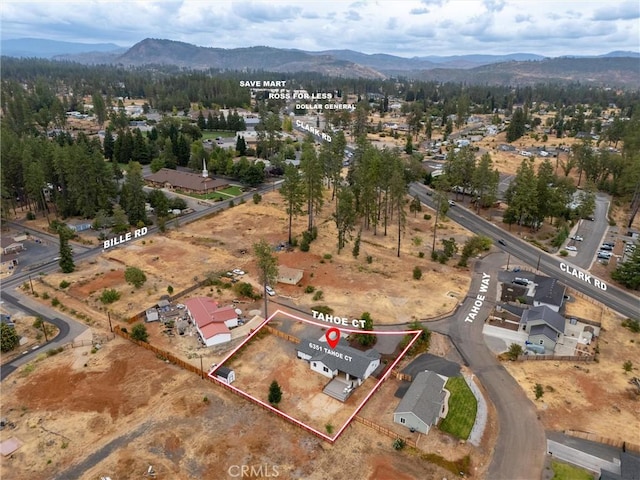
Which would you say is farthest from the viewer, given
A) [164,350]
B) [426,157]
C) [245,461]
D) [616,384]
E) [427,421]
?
[426,157]

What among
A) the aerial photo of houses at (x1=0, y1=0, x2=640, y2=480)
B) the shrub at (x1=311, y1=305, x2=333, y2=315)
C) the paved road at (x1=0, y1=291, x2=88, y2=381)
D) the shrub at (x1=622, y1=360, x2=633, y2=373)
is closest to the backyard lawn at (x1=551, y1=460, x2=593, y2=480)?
the aerial photo of houses at (x1=0, y1=0, x2=640, y2=480)

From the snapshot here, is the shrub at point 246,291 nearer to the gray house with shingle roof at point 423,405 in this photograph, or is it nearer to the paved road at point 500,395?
the paved road at point 500,395

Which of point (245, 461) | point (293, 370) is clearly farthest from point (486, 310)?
point (245, 461)

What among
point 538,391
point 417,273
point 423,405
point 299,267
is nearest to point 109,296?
point 299,267

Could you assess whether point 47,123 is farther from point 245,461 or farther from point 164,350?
point 245,461

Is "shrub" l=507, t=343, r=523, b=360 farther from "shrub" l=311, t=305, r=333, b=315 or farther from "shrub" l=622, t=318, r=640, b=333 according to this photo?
"shrub" l=311, t=305, r=333, b=315

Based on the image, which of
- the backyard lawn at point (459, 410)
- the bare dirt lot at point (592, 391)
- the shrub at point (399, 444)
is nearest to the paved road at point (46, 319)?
the shrub at point (399, 444)

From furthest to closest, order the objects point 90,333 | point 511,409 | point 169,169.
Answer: point 169,169 → point 90,333 → point 511,409

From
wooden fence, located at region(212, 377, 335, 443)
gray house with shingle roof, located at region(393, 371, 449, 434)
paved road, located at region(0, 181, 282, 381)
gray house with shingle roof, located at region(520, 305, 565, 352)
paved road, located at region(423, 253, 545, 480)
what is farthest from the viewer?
gray house with shingle roof, located at region(520, 305, 565, 352)
